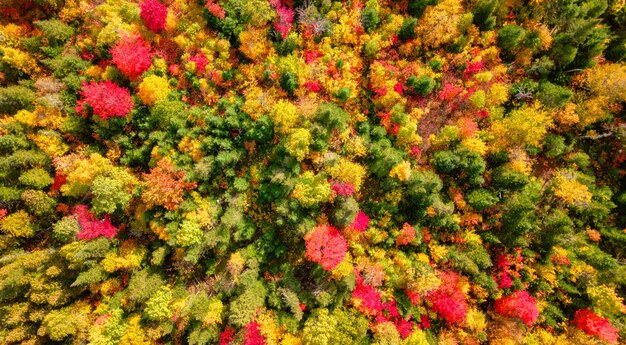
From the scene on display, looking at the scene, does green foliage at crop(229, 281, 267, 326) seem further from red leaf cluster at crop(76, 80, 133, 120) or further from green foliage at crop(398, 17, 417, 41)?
green foliage at crop(398, 17, 417, 41)

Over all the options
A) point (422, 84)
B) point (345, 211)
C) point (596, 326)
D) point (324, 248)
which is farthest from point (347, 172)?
point (596, 326)

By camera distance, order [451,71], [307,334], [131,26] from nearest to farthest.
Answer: [307,334] < [131,26] < [451,71]

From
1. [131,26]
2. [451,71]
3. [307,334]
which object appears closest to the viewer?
[307,334]

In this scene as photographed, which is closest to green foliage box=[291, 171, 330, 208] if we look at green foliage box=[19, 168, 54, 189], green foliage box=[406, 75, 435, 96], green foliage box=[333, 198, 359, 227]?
green foliage box=[333, 198, 359, 227]

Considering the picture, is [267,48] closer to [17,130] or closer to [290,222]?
[290,222]

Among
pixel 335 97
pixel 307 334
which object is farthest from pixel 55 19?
pixel 307 334

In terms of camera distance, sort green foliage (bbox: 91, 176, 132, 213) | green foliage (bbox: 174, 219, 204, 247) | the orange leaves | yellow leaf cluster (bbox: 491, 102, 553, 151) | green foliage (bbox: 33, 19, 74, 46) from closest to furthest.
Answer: green foliage (bbox: 174, 219, 204, 247)
green foliage (bbox: 91, 176, 132, 213)
the orange leaves
green foliage (bbox: 33, 19, 74, 46)
yellow leaf cluster (bbox: 491, 102, 553, 151)

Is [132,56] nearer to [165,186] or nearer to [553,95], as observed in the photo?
[165,186]
